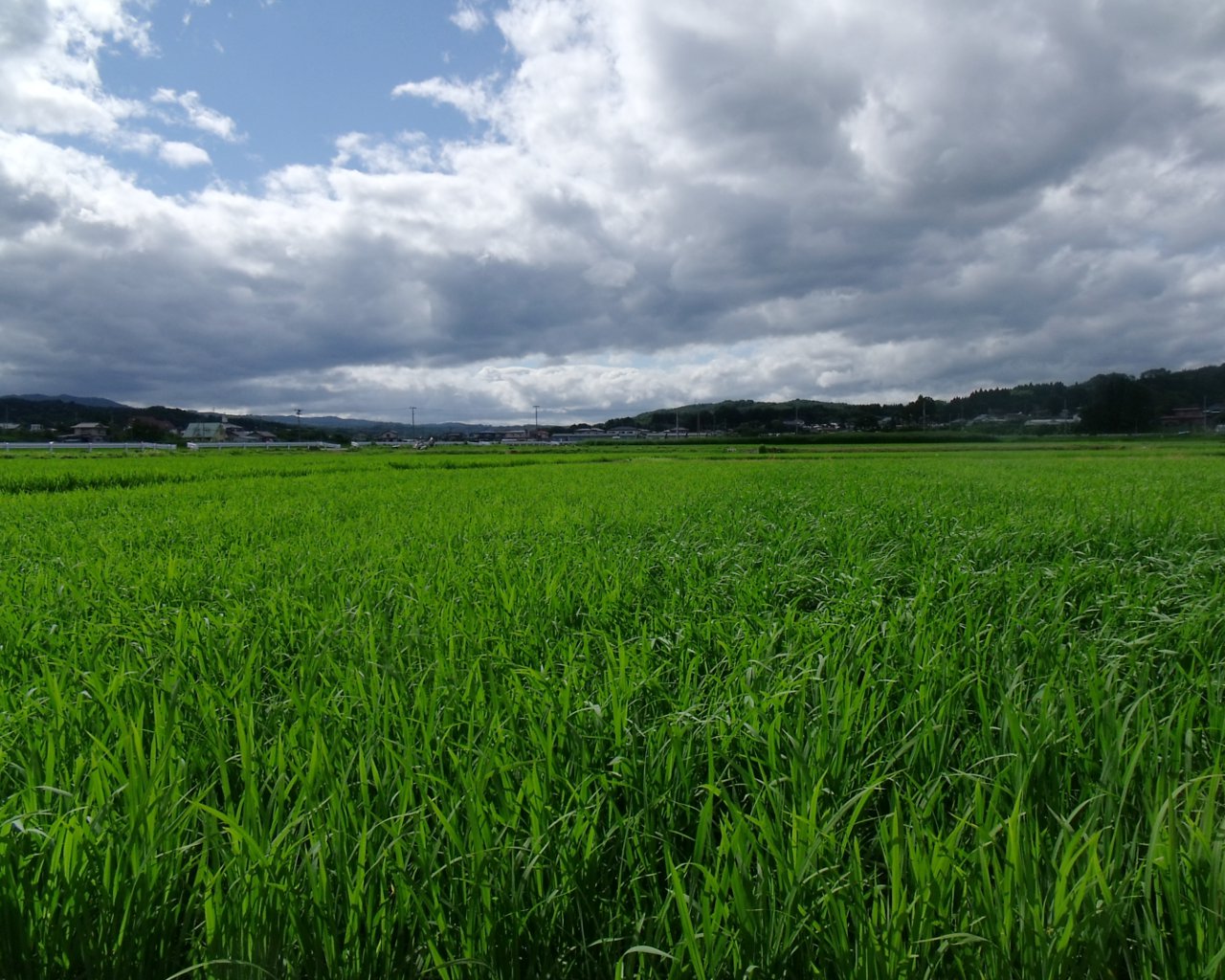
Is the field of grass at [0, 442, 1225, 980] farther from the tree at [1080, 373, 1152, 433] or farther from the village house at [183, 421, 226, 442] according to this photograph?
the village house at [183, 421, 226, 442]

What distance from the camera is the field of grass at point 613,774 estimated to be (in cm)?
122

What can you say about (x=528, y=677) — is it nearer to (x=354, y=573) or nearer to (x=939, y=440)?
(x=354, y=573)

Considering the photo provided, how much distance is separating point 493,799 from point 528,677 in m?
0.87

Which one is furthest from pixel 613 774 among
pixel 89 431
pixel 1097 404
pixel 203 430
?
pixel 203 430

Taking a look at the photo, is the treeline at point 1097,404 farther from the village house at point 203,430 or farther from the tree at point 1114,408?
the village house at point 203,430

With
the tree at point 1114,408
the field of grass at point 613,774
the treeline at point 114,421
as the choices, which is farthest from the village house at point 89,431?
the tree at point 1114,408

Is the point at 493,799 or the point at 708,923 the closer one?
the point at 708,923

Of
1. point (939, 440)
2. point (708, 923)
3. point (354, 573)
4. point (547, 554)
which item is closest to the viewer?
point (708, 923)

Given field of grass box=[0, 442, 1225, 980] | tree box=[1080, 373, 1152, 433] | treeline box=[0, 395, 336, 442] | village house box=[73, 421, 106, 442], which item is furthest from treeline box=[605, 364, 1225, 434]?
village house box=[73, 421, 106, 442]

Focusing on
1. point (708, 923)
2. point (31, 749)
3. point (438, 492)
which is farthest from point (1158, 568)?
point (438, 492)

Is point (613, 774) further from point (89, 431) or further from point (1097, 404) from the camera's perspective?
point (89, 431)

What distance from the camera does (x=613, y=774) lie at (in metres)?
1.75

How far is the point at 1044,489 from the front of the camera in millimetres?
11414

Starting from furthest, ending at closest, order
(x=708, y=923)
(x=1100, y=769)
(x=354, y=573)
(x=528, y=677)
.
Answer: (x=354, y=573) → (x=528, y=677) → (x=1100, y=769) → (x=708, y=923)
